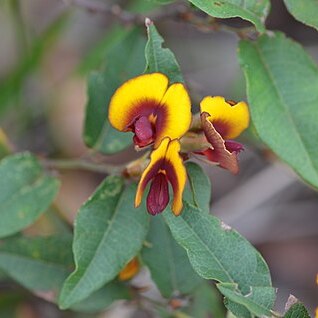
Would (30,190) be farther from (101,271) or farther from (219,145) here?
(219,145)

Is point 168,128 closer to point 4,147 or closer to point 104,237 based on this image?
point 104,237

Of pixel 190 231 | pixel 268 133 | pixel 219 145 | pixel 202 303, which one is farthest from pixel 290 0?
pixel 202 303

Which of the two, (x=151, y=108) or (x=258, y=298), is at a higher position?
(x=151, y=108)

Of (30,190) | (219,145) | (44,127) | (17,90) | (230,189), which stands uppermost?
(219,145)

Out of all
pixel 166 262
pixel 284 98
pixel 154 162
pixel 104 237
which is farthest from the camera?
pixel 166 262

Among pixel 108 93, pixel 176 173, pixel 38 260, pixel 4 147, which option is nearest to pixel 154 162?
pixel 176 173

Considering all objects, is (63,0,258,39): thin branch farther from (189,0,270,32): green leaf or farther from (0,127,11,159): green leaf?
(0,127,11,159): green leaf

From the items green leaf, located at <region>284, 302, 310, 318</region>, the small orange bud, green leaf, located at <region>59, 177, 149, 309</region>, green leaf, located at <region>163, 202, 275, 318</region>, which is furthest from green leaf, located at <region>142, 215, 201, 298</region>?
green leaf, located at <region>284, 302, 310, 318</region>
